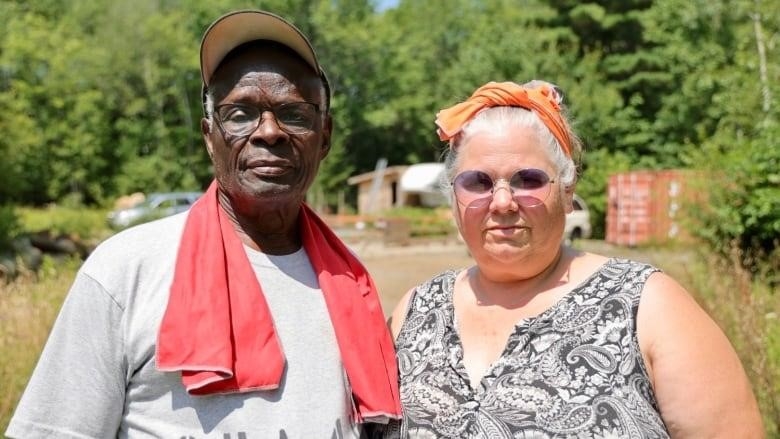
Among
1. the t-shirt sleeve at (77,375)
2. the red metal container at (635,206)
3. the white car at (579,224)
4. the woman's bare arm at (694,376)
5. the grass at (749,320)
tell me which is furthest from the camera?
the white car at (579,224)

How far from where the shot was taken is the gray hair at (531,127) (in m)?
2.45

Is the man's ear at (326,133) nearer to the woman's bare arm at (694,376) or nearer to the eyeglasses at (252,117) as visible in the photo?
the eyeglasses at (252,117)

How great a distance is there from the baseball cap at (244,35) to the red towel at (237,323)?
40 centimetres

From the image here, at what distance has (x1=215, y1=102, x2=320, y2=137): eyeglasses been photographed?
7.36 ft

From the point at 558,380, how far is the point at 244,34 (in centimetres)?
133

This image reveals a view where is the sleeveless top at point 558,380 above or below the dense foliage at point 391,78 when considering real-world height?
below

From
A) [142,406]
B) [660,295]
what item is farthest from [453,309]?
[142,406]

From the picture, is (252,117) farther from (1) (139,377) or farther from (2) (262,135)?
(1) (139,377)

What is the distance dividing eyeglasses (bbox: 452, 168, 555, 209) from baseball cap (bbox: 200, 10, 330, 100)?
0.65 meters

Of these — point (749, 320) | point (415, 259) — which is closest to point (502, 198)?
point (749, 320)

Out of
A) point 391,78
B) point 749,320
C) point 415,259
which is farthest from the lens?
point 391,78

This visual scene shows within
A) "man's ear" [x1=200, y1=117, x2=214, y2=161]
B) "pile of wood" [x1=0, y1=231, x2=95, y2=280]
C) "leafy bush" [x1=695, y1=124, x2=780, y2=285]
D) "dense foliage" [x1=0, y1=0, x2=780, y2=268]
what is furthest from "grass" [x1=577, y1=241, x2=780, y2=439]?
"pile of wood" [x1=0, y1=231, x2=95, y2=280]

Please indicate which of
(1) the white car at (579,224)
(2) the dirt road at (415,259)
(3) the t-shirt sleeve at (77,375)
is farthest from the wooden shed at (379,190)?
(3) the t-shirt sleeve at (77,375)

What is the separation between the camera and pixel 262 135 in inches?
87.5
